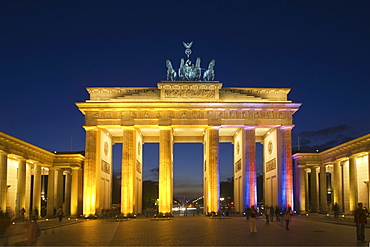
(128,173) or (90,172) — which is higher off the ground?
(90,172)

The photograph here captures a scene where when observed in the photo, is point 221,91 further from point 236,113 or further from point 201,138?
point 201,138

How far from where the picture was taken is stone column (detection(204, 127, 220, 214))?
54062 millimetres

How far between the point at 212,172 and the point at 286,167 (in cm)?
891

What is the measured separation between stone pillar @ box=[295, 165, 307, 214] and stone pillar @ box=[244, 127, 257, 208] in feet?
21.9

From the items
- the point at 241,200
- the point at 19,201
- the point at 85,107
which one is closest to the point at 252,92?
the point at 241,200

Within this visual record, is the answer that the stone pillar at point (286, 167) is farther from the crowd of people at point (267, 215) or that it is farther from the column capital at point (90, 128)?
the column capital at point (90, 128)

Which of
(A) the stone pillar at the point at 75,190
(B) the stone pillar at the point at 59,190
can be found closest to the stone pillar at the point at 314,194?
(A) the stone pillar at the point at 75,190

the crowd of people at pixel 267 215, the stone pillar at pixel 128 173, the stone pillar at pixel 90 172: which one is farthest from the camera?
the stone pillar at pixel 128 173

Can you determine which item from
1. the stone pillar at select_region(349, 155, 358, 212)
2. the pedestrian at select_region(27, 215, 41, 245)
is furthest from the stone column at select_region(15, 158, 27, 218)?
the stone pillar at select_region(349, 155, 358, 212)

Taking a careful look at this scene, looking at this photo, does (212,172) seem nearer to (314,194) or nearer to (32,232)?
(314,194)

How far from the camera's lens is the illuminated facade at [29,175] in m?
42.3

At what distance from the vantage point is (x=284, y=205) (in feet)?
175

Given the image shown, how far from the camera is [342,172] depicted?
197ft

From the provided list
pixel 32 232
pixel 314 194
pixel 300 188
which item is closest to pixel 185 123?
pixel 300 188
